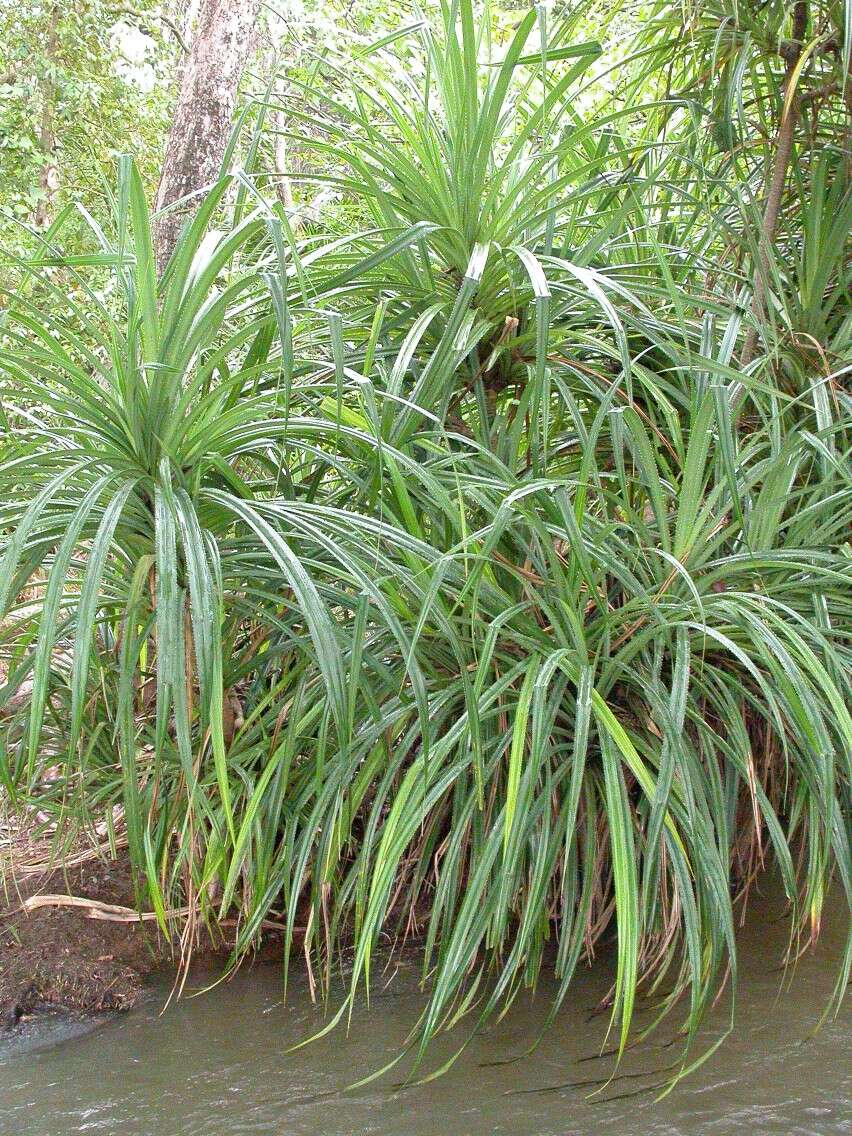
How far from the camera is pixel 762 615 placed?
166cm

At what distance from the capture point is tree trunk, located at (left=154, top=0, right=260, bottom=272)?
3.90 m

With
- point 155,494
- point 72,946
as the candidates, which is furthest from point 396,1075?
point 155,494

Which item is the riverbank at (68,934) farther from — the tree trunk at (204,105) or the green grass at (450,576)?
the tree trunk at (204,105)

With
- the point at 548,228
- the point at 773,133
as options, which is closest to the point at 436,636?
the point at 548,228

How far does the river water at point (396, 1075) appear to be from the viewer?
143cm

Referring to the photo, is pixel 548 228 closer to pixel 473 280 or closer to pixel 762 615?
pixel 473 280

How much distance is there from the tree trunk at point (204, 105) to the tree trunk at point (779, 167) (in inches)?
84.6

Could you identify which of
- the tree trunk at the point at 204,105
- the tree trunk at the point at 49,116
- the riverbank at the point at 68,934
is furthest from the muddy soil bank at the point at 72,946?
the tree trunk at the point at 49,116

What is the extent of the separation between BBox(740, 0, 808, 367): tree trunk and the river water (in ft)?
3.89

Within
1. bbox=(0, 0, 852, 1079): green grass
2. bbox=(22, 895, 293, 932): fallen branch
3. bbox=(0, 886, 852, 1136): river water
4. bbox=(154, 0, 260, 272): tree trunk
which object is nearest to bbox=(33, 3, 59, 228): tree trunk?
bbox=(154, 0, 260, 272): tree trunk

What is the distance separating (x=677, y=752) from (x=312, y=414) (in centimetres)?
89

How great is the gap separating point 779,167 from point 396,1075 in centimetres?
184

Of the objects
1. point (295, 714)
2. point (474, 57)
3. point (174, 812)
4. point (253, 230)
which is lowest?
point (174, 812)

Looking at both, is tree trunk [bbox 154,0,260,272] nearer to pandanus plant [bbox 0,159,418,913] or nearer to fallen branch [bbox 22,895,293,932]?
pandanus plant [bbox 0,159,418,913]
